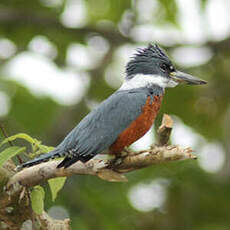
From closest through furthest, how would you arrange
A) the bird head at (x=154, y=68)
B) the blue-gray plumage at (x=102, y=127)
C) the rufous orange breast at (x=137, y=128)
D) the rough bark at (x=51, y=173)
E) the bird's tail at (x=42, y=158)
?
the rough bark at (x=51, y=173) < the bird's tail at (x=42, y=158) < the blue-gray plumage at (x=102, y=127) < the rufous orange breast at (x=137, y=128) < the bird head at (x=154, y=68)

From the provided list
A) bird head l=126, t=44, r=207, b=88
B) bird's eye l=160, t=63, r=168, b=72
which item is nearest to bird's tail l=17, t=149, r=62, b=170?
bird head l=126, t=44, r=207, b=88

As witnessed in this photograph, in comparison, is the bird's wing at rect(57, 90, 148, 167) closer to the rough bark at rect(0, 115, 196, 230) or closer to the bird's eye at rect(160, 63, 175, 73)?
the rough bark at rect(0, 115, 196, 230)

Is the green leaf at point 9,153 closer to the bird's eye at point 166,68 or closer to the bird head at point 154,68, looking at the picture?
the bird head at point 154,68

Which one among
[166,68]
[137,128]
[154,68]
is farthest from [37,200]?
[166,68]

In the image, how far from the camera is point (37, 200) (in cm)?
429

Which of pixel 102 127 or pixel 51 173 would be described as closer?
pixel 51 173

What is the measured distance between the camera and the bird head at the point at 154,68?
5906 millimetres

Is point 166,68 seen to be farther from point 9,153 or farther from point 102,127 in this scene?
point 9,153

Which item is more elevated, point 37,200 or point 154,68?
point 154,68

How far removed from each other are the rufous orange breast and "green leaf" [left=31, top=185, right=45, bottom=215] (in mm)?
830

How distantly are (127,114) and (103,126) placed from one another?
23cm

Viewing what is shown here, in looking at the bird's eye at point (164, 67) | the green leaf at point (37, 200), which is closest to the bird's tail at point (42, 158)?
the green leaf at point (37, 200)

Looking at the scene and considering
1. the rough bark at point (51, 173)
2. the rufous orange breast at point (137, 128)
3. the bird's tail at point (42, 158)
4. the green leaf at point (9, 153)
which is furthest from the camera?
the rufous orange breast at point (137, 128)

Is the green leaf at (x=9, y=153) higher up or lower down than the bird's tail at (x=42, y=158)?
higher up
